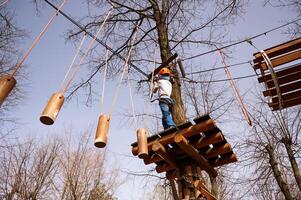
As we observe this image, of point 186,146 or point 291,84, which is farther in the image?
point 291,84

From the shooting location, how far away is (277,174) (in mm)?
12172

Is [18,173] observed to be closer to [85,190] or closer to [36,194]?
[36,194]

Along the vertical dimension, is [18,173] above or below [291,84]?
above

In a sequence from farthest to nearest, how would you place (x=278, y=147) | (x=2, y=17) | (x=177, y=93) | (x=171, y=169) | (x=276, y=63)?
1. (x=278, y=147)
2. (x=2, y=17)
3. (x=177, y=93)
4. (x=171, y=169)
5. (x=276, y=63)

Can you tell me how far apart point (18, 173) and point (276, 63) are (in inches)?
517

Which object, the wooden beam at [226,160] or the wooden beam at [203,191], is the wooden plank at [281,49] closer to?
the wooden beam at [226,160]

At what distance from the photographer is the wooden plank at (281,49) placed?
4.61 metres

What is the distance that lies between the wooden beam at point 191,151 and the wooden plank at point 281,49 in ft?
6.35

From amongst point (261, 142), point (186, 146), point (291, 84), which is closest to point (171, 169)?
point (186, 146)

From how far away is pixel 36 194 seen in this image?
13.3 metres

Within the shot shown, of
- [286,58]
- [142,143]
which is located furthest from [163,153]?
[286,58]

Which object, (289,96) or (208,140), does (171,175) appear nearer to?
(208,140)

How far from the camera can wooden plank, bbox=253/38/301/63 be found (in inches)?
182

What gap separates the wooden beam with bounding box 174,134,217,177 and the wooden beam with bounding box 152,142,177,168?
1.10 ft
